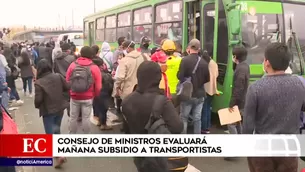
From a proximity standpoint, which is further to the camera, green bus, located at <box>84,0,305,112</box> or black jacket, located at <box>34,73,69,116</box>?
green bus, located at <box>84,0,305,112</box>

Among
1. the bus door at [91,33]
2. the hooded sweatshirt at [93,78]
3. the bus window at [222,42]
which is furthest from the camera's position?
the bus door at [91,33]

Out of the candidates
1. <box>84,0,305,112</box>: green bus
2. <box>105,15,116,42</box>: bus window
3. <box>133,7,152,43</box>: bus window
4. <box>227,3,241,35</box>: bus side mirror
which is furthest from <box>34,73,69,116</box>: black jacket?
<box>105,15,116,42</box>: bus window

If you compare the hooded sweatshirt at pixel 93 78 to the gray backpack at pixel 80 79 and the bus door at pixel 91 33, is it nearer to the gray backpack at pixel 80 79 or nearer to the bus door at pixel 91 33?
the gray backpack at pixel 80 79

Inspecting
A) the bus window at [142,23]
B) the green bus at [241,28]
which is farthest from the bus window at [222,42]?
the bus window at [142,23]

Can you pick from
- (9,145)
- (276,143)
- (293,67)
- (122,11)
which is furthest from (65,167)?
(122,11)

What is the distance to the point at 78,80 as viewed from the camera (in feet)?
17.5

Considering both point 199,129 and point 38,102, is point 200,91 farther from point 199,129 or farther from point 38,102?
point 38,102

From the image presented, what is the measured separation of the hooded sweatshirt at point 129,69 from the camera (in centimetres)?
590

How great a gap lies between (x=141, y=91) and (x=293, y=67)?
493 centimetres

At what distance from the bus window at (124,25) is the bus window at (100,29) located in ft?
8.47

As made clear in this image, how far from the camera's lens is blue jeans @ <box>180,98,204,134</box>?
6.04 metres

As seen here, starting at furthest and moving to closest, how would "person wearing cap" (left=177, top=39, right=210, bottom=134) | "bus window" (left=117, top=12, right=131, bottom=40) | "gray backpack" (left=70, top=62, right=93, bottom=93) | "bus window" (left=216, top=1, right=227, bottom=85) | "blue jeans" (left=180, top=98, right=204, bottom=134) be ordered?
"bus window" (left=117, top=12, right=131, bottom=40)
"bus window" (left=216, top=1, right=227, bottom=85)
"blue jeans" (left=180, top=98, right=204, bottom=134)
"person wearing cap" (left=177, top=39, right=210, bottom=134)
"gray backpack" (left=70, top=62, right=93, bottom=93)

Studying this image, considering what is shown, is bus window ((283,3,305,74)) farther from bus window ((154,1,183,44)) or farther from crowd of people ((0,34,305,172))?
bus window ((154,1,183,44))

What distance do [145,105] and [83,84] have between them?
2459 millimetres
